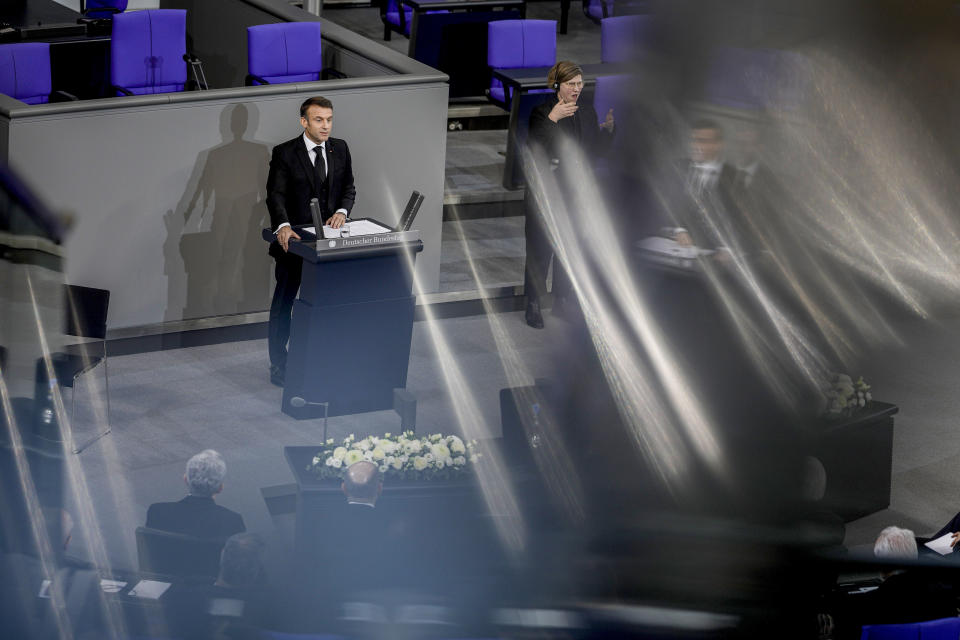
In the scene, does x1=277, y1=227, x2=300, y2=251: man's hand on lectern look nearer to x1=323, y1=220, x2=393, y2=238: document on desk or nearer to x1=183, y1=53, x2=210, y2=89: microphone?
x1=323, y1=220, x2=393, y2=238: document on desk

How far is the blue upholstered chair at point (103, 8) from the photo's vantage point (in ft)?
34.0

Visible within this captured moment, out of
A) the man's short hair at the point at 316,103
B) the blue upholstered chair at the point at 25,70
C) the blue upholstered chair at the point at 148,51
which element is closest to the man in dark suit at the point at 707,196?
the man's short hair at the point at 316,103

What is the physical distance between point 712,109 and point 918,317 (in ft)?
16.7

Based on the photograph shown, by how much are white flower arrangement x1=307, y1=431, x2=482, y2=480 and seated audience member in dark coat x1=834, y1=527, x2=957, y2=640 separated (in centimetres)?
147

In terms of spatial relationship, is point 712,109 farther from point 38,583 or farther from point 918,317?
point 918,317

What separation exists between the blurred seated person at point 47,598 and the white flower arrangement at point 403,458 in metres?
1.11

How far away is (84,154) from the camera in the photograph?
6.73m

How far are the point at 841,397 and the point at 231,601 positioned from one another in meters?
2.91

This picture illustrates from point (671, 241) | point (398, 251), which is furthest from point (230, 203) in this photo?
point (671, 241)

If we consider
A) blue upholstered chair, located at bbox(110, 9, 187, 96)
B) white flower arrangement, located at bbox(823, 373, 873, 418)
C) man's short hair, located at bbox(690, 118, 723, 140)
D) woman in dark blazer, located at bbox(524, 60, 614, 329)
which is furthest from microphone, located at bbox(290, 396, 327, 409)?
blue upholstered chair, located at bbox(110, 9, 187, 96)

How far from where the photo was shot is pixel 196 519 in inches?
185

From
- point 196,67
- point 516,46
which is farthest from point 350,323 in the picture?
point 516,46

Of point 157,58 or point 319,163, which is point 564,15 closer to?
point 157,58

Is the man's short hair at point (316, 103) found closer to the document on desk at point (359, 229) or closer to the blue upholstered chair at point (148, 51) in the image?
the document on desk at point (359, 229)
